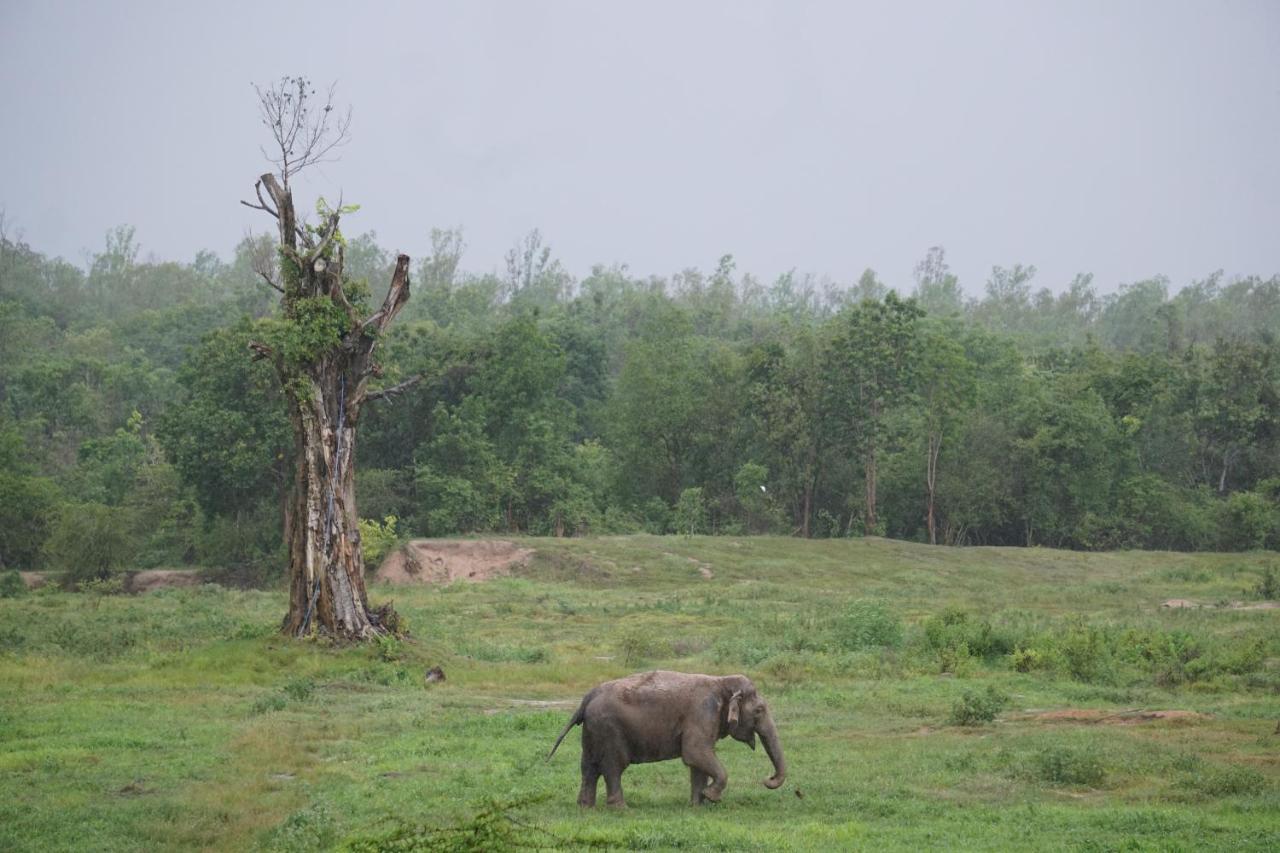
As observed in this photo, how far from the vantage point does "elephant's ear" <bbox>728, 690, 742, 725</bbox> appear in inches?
530

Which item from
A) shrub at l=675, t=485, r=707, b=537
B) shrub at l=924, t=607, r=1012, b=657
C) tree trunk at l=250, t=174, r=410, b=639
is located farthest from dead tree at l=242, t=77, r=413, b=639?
shrub at l=675, t=485, r=707, b=537

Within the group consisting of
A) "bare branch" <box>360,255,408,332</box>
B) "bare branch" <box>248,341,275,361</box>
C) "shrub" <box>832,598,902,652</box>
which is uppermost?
"bare branch" <box>360,255,408,332</box>

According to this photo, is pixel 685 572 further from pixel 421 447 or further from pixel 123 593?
pixel 123 593

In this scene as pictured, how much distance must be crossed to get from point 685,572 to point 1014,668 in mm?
23803

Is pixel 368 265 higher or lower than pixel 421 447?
higher

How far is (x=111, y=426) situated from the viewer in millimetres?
78188

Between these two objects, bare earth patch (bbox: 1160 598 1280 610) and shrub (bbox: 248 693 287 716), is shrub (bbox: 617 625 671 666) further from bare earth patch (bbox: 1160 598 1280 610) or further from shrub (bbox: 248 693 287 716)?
bare earth patch (bbox: 1160 598 1280 610)

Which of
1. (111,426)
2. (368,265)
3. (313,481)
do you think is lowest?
(313,481)

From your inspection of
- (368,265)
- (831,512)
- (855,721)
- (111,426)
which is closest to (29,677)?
(855,721)

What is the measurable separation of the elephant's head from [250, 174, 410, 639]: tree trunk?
14335mm

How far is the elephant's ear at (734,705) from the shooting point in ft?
44.1

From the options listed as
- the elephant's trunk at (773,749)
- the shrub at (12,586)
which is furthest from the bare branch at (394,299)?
the shrub at (12,586)

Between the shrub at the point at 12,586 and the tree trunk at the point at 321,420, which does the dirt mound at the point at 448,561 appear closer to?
the shrub at the point at 12,586

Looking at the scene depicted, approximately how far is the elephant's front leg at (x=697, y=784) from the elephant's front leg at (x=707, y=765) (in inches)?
2.5
